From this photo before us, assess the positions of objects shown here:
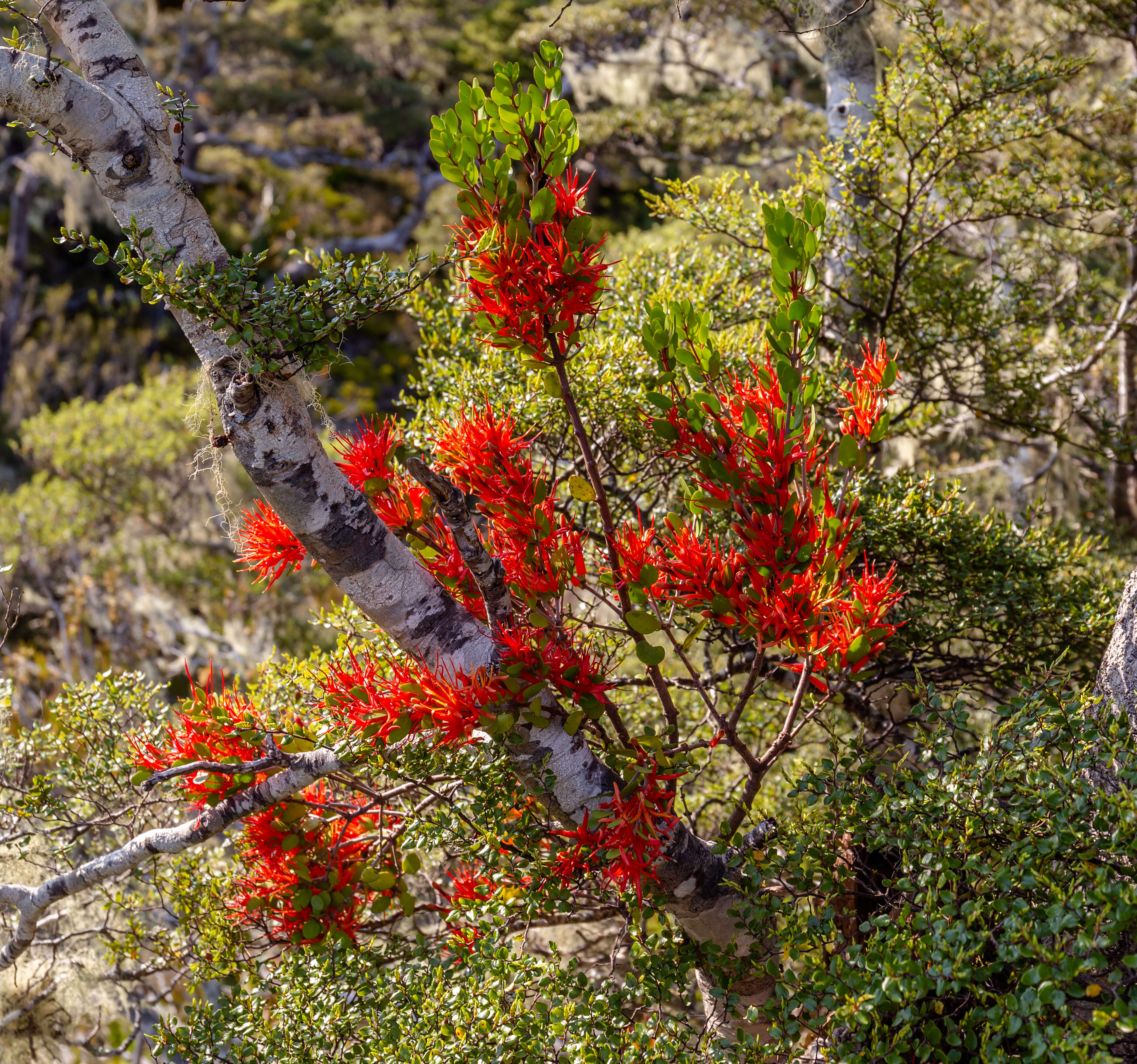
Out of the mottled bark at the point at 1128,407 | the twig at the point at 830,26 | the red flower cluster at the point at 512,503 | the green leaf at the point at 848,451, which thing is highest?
the mottled bark at the point at 1128,407

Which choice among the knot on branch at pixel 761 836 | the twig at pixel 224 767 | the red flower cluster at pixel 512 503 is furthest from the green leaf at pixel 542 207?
the knot on branch at pixel 761 836

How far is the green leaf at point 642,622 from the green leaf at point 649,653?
2.1 inches

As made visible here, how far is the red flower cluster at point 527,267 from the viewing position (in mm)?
1866

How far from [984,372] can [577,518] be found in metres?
2.10

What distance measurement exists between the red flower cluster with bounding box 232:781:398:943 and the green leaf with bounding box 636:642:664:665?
1065 millimetres

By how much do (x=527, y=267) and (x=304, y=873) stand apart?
6.02 ft

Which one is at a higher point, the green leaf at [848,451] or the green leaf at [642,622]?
the green leaf at [848,451]

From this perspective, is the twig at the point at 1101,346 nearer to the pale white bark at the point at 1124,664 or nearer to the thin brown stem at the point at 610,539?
the pale white bark at the point at 1124,664

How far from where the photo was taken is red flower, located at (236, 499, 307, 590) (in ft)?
7.76

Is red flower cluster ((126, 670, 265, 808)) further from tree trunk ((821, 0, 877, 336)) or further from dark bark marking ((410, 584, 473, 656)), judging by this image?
tree trunk ((821, 0, 877, 336))

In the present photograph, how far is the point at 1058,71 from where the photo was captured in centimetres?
356

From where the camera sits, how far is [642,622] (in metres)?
2.04

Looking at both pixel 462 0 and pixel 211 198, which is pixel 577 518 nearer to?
pixel 211 198

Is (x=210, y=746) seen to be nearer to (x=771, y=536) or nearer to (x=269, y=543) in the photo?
(x=269, y=543)
